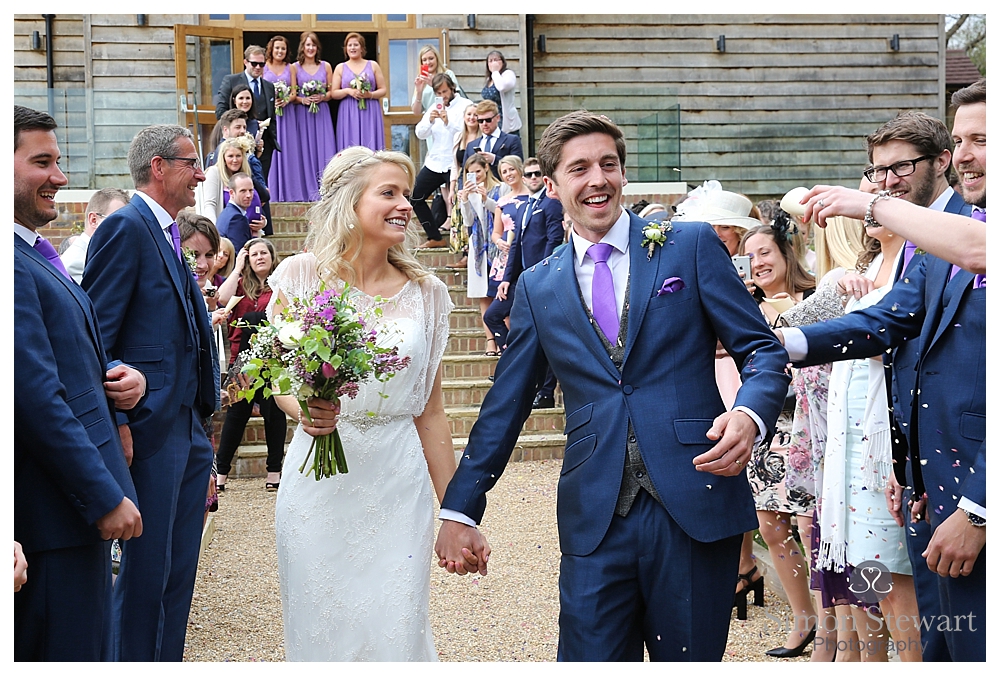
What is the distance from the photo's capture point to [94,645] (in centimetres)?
297

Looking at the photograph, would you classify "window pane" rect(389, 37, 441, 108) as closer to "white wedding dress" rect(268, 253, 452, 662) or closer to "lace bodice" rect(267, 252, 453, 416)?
"lace bodice" rect(267, 252, 453, 416)

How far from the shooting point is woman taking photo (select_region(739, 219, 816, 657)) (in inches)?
193

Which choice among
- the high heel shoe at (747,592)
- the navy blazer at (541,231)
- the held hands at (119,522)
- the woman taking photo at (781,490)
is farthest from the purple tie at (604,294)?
the navy blazer at (541,231)

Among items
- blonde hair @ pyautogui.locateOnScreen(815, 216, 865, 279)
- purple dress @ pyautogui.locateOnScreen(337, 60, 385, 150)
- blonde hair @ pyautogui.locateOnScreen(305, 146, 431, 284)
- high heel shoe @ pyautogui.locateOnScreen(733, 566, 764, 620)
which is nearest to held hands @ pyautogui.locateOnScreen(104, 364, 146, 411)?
blonde hair @ pyautogui.locateOnScreen(305, 146, 431, 284)

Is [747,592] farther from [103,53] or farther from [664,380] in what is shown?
[103,53]

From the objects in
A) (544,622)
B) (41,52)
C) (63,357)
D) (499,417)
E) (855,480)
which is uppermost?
(41,52)

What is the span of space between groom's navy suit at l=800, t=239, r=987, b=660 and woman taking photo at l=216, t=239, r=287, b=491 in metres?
6.16

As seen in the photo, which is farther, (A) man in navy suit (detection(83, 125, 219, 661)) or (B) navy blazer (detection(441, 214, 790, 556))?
(A) man in navy suit (detection(83, 125, 219, 661))

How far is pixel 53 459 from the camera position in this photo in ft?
9.37

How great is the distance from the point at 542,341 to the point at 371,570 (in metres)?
1.15

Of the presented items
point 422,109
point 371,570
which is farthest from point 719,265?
point 422,109

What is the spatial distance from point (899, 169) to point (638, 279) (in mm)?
1187

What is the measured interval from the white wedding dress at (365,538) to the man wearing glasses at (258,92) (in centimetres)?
924

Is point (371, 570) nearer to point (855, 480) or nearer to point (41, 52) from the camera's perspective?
point (855, 480)
